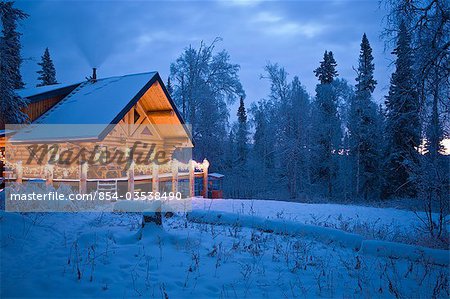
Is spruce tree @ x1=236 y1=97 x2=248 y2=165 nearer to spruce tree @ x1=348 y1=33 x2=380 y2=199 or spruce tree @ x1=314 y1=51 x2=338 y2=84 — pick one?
spruce tree @ x1=314 y1=51 x2=338 y2=84

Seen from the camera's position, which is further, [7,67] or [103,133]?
[103,133]

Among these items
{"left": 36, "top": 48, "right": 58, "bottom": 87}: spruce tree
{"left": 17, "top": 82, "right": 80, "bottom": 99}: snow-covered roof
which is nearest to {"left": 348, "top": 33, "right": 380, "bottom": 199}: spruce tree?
{"left": 17, "top": 82, "right": 80, "bottom": 99}: snow-covered roof

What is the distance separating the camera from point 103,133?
13.8 meters

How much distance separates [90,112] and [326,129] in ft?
81.0

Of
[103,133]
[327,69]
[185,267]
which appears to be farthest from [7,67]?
[327,69]

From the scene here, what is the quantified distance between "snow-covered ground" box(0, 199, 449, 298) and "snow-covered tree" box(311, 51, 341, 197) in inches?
1034

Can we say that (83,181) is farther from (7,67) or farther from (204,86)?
(204,86)

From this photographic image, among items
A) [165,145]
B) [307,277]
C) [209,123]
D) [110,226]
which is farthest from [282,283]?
[209,123]

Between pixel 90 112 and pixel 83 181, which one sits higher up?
pixel 90 112

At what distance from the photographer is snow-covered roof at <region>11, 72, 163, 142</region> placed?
14.4m

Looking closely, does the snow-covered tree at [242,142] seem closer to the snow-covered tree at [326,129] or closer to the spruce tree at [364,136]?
the snow-covered tree at [326,129]

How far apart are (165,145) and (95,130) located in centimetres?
831

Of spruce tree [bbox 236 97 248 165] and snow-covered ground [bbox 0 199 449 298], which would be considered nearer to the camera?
snow-covered ground [bbox 0 199 449 298]

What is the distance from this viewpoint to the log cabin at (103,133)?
14.3m
